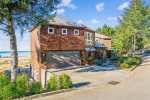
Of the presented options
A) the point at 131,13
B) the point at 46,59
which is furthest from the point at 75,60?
the point at 131,13

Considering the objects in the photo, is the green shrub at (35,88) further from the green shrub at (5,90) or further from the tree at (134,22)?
the tree at (134,22)

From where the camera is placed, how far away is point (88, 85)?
18516mm

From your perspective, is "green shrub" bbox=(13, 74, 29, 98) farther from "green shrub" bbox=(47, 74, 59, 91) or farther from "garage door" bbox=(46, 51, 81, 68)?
"garage door" bbox=(46, 51, 81, 68)

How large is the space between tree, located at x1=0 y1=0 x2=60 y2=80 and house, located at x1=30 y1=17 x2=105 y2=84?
19.5 ft

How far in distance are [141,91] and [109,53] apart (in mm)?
29442

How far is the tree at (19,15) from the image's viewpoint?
1806 cm

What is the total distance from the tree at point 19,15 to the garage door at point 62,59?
9154 millimetres

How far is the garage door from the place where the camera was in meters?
29.4

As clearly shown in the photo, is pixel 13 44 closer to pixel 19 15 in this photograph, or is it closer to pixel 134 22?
pixel 19 15

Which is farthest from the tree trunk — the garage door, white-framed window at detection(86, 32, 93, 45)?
white-framed window at detection(86, 32, 93, 45)

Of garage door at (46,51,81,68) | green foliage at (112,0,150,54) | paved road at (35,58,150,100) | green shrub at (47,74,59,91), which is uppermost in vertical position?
green foliage at (112,0,150,54)

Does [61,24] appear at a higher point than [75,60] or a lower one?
higher

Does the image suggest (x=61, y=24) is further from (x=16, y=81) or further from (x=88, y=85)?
(x=16, y=81)

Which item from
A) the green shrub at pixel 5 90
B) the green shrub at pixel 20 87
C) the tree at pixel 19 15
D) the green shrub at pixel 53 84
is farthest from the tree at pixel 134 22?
the green shrub at pixel 5 90
